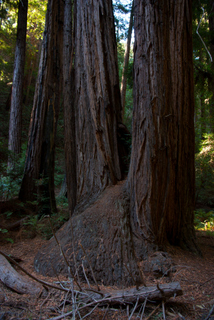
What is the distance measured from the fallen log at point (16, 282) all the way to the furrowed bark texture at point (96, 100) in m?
1.40

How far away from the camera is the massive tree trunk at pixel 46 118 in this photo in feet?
18.6

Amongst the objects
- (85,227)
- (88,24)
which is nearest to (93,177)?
(85,227)

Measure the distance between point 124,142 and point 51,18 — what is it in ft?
13.5

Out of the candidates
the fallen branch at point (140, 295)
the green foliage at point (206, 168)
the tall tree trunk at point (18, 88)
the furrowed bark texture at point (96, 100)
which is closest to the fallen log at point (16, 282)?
the fallen branch at point (140, 295)

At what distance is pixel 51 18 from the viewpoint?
581cm

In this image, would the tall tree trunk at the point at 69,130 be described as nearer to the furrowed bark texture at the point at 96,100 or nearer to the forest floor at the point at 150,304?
the furrowed bark texture at the point at 96,100

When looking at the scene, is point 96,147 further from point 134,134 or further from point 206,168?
point 206,168

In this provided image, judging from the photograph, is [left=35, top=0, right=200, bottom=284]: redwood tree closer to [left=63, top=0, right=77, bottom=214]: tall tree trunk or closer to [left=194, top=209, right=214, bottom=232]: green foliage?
[left=63, top=0, right=77, bottom=214]: tall tree trunk

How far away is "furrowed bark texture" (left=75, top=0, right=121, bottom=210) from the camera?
3.51 metres

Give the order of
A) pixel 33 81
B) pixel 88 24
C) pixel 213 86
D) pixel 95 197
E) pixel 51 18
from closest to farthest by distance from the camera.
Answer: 1. pixel 95 197
2. pixel 88 24
3. pixel 51 18
4. pixel 213 86
5. pixel 33 81

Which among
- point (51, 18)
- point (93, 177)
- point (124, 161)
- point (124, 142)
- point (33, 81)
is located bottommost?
point (93, 177)

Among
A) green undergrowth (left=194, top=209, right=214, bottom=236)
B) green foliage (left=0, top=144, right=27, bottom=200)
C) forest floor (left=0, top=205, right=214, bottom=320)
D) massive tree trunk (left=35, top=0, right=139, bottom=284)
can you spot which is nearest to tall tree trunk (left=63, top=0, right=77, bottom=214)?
massive tree trunk (left=35, top=0, right=139, bottom=284)

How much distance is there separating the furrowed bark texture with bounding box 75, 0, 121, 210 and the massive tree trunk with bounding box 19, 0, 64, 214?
2.05 m

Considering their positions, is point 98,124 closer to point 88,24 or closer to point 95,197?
point 95,197
